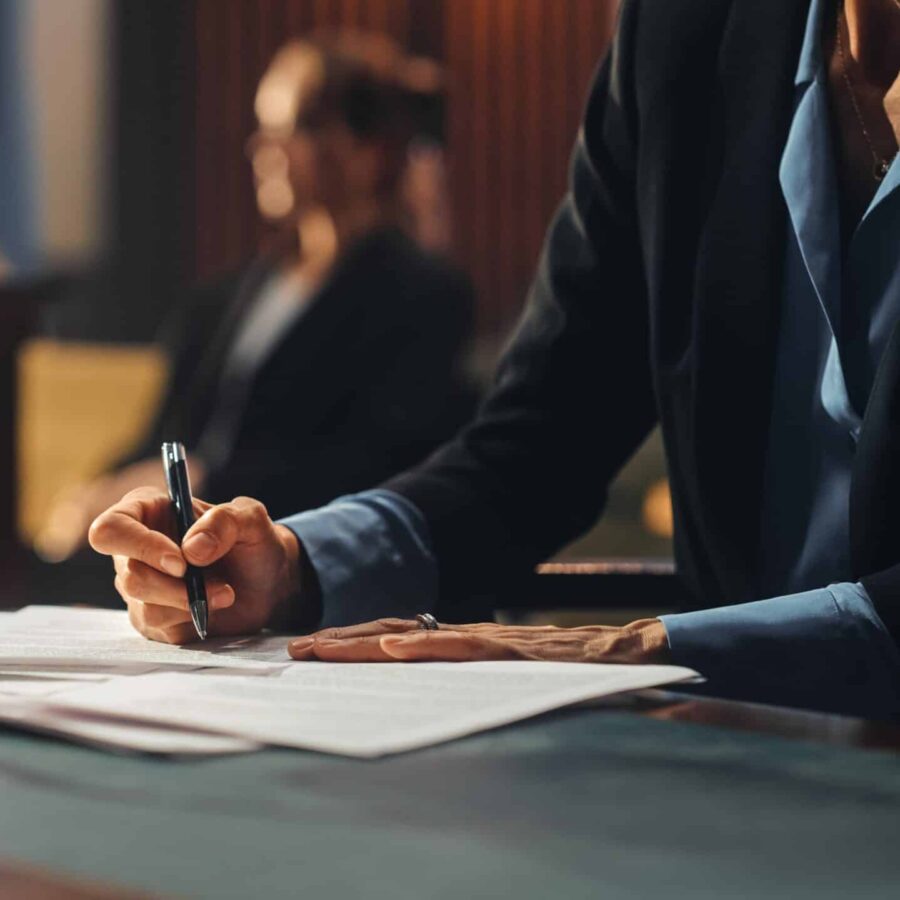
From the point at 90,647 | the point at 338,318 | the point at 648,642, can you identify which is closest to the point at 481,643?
the point at 648,642

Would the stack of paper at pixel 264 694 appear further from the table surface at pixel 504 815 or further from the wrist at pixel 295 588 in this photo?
the wrist at pixel 295 588

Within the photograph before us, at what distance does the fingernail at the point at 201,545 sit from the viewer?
2.86 ft

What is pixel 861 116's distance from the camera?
108 centimetres

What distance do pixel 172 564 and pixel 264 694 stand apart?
0.21 m

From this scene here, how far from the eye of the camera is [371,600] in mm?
1024

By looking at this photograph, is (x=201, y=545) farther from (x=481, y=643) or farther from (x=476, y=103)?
(x=476, y=103)

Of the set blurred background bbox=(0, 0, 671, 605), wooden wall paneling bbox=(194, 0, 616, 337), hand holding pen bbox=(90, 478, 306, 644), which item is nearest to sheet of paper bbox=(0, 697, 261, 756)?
hand holding pen bbox=(90, 478, 306, 644)

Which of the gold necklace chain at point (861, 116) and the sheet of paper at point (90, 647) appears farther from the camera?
the gold necklace chain at point (861, 116)

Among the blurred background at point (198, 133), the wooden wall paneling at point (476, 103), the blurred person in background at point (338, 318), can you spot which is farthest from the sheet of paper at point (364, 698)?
the wooden wall paneling at point (476, 103)

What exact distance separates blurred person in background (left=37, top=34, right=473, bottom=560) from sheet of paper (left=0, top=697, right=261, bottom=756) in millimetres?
2180

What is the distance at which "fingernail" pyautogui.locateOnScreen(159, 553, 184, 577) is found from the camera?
0.86 metres

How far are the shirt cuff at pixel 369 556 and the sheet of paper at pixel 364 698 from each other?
9.7 inches

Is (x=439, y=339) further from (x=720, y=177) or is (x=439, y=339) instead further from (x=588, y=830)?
(x=588, y=830)

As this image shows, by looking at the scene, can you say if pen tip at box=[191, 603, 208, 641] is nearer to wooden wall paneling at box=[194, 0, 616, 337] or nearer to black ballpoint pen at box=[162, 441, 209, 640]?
black ballpoint pen at box=[162, 441, 209, 640]
